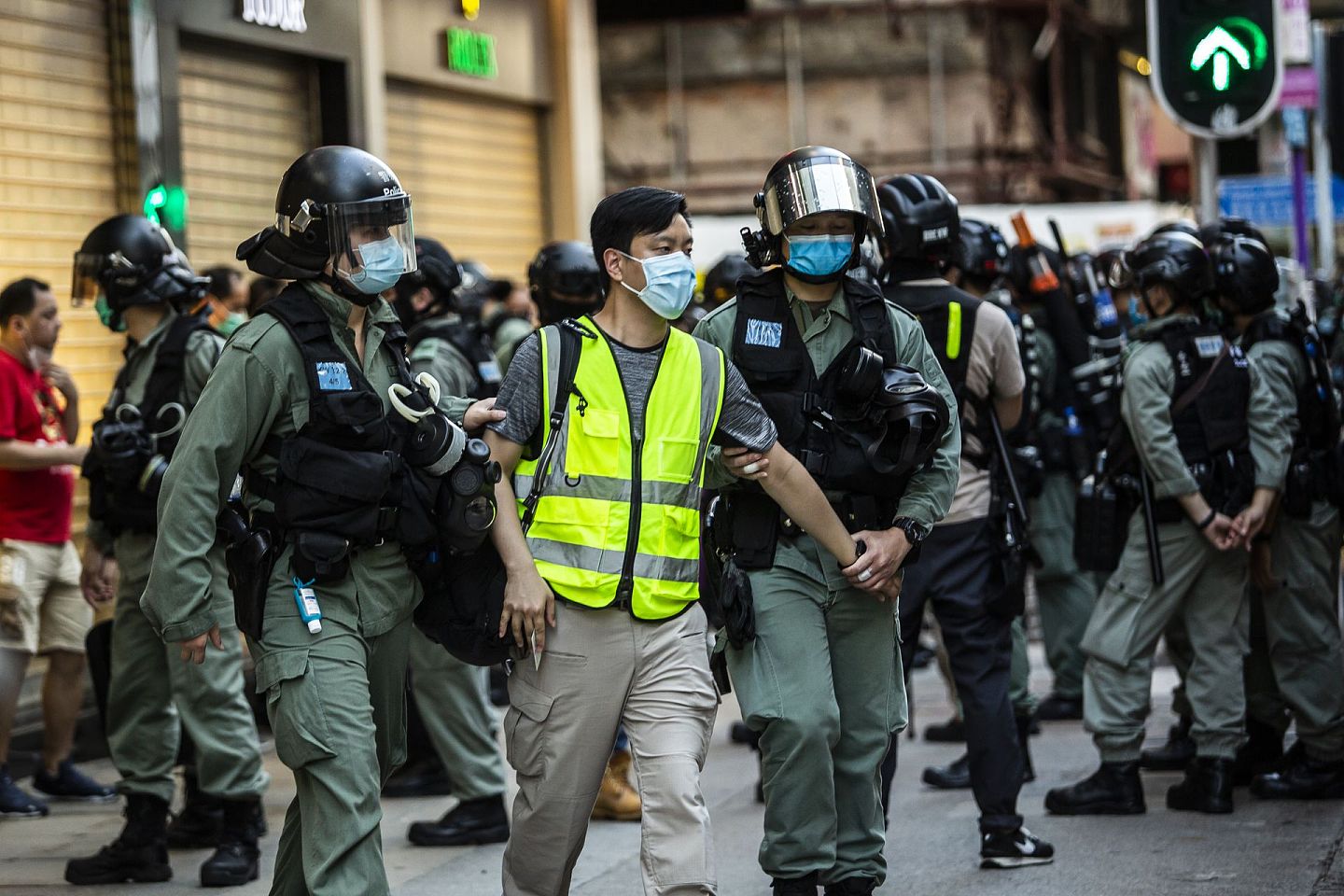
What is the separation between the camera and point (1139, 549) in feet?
22.6

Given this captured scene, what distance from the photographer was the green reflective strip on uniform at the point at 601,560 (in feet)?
14.9

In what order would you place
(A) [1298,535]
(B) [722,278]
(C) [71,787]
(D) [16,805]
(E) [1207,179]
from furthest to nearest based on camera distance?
(E) [1207,179] → (B) [722,278] → (C) [71,787] → (D) [16,805] → (A) [1298,535]

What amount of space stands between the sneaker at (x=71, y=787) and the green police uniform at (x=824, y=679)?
376 cm

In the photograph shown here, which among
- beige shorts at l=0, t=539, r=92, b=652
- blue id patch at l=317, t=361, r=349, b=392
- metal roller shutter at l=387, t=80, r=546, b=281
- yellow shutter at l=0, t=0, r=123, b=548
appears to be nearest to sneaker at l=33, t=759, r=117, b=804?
beige shorts at l=0, t=539, r=92, b=652

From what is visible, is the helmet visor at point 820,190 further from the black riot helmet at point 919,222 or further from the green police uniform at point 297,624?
the green police uniform at point 297,624

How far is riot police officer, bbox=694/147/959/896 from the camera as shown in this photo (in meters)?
4.96

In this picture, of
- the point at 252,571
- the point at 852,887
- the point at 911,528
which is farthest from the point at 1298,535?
the point at 252,571

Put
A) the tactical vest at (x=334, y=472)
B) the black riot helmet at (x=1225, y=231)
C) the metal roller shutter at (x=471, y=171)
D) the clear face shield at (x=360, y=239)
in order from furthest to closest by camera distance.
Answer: the metal roller shutter at (x=471, y=171) < the black riot helmet at (x=1225, y=231) < the clear face shield at (x=360, y=239) < the tactical vest at (x=334, y=472)

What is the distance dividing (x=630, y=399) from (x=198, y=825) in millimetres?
3025

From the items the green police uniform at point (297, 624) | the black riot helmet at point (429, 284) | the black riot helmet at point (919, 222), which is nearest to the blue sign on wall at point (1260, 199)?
the black riot helmet at point (919, 222)

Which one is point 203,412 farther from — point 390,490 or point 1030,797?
→ point 1030,797

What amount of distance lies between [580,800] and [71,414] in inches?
159

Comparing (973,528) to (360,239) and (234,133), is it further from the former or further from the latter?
(234,133)

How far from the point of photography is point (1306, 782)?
275 inches
